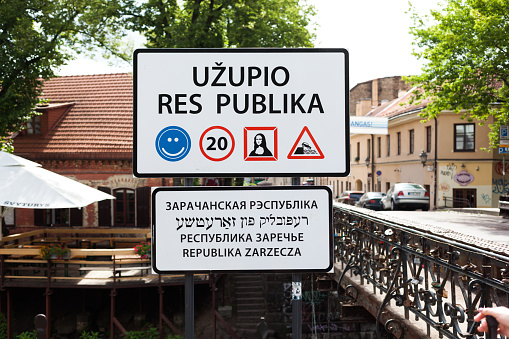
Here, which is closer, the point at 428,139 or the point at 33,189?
the point at 33,189

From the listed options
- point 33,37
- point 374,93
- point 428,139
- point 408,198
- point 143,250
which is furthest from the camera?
point 374,93

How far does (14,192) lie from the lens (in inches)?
430

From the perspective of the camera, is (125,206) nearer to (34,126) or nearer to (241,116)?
(34,126)

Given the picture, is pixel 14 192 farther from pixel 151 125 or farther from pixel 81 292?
pixel 151 125

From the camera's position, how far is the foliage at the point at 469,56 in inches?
663

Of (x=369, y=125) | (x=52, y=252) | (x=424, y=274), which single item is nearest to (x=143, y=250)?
(x=52, y=252)

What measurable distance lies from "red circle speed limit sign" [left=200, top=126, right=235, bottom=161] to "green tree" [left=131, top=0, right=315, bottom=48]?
13.0 metres

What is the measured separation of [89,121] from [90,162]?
2667 mm

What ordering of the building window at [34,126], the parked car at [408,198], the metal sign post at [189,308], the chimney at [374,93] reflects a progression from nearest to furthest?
the metal sign post at [189,308] → the building window at [34,126] → the parked car at [408,198] → the chimney at [374,93]

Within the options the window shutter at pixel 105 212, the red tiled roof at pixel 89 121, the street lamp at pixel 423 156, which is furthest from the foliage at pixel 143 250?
the street lamp at pixel 423 156

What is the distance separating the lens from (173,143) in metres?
2.41

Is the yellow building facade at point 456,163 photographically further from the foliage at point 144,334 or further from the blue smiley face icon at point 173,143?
the blue smiley face icon at point 173,143

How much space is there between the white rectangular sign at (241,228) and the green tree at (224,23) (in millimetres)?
13106

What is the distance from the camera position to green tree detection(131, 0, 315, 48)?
50.0 feet
